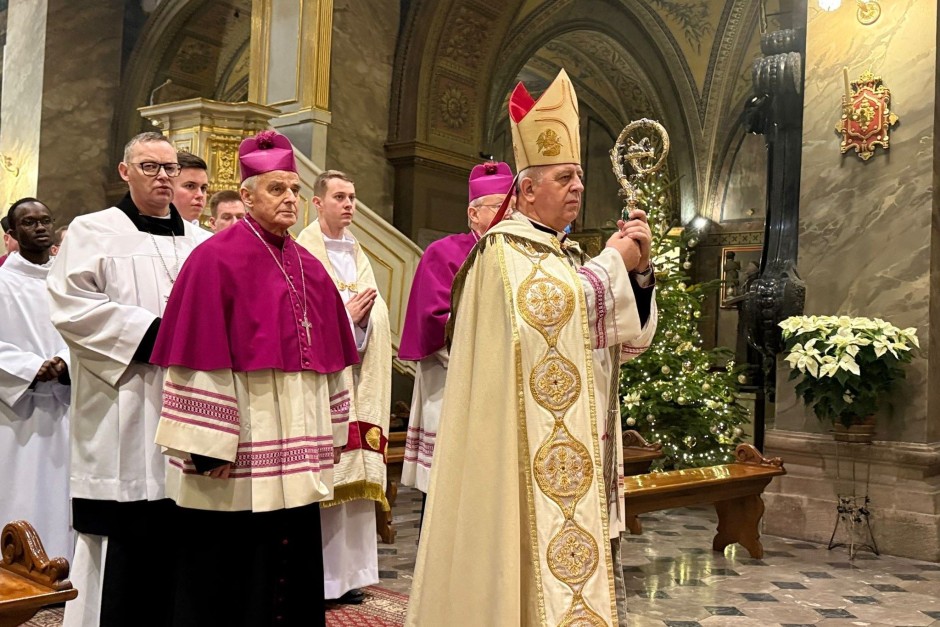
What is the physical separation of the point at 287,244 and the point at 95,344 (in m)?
0.70

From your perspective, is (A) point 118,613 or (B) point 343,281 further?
(B) point 343,281

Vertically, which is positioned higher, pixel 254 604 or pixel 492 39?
pixel 492 39

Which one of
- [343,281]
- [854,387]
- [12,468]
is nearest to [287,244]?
[343,281]

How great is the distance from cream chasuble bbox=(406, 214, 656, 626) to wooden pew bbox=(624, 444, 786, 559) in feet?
7.67

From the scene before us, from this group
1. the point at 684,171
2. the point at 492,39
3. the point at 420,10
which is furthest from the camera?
the point at 684,171

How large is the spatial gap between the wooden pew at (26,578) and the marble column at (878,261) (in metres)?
5.20

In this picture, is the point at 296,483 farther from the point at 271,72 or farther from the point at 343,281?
the point at 271,72

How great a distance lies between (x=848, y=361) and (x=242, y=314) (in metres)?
4.22

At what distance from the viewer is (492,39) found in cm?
1192

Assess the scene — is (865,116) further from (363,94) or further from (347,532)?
(363,94)

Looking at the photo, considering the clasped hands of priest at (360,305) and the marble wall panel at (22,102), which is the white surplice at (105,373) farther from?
the marble wall panel at (22,102)

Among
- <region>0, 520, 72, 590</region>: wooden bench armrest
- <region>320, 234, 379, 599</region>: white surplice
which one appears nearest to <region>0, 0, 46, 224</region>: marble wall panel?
<region>320, 234, 379, 599</region>: white surplice

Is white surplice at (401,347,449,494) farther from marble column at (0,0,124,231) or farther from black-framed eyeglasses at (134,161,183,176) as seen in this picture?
marble column at (0,0,124,231)

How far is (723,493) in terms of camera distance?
219 inches
